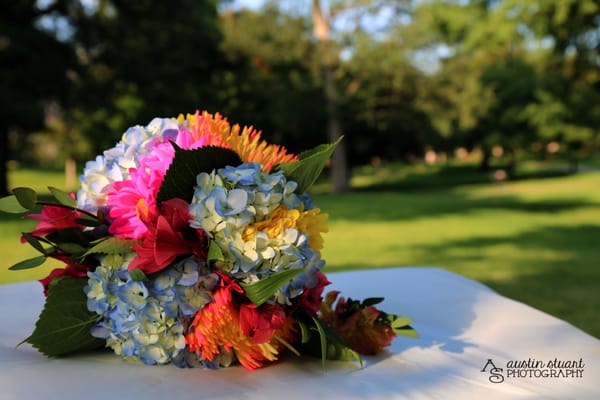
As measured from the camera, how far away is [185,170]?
1.45 metres

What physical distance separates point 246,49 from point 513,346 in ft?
67.0

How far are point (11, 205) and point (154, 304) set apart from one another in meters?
0.44

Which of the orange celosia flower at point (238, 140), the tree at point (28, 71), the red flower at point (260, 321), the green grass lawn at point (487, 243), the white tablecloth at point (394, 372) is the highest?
the tree at point (28, 71)

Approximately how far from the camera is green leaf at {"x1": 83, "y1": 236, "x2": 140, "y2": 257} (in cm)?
145

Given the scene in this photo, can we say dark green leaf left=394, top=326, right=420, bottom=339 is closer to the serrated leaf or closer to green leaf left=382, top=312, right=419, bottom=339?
green leaf left=382, top=312, right=419, bottom=339

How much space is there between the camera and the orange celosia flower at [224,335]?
1.40 m

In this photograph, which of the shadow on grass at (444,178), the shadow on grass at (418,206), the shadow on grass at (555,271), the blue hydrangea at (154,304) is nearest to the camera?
the blue hydrangea at (154,304)

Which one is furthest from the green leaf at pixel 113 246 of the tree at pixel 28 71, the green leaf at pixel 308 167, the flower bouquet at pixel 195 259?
the tree at pixel 28 71

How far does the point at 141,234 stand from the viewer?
4.81ft

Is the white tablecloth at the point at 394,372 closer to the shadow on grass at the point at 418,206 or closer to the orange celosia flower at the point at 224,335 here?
the orange celosia flower at the point at 224,335

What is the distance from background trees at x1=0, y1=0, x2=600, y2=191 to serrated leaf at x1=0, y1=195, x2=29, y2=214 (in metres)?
12.8

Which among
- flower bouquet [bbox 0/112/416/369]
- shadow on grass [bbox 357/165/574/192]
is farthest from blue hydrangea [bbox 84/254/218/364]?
shadow on grass [bbox 357/165/574/192]

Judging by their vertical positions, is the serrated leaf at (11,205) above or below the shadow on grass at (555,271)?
above

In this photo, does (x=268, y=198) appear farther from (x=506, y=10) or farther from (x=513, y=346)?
(x=506, y=10)
